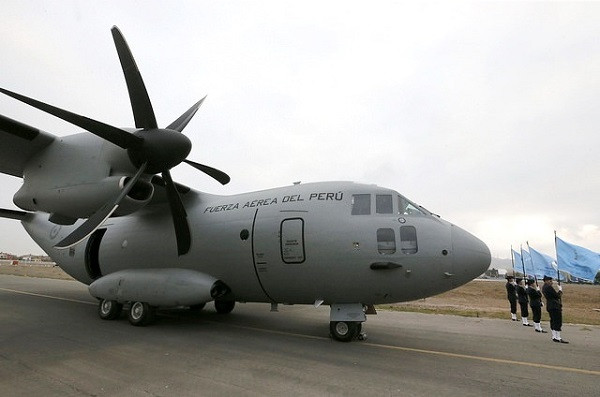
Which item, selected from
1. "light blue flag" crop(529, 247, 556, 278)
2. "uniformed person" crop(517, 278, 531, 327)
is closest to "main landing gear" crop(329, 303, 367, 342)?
"uniformed person" crop(517, 278, 531, 327)

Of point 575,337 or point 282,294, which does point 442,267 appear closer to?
point 282,294

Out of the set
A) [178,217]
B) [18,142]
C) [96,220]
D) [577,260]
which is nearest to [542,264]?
[577,260]

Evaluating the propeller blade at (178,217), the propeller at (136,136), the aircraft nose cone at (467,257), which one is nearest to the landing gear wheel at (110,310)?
the propeller blade at (178,217)

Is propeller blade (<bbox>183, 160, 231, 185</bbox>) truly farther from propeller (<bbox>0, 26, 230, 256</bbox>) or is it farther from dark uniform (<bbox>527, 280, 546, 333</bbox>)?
dark uniform (<bbox>527, 280, 546, 333</bbox>)

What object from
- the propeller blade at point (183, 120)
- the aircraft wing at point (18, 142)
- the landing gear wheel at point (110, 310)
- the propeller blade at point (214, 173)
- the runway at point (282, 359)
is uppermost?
the propeller blade at point (183, 120)

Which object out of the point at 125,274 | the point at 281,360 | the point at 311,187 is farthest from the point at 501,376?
the point at 125,274

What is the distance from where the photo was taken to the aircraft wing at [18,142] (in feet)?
26.9

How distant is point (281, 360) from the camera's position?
671 cm

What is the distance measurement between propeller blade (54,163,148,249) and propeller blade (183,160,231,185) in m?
3.90

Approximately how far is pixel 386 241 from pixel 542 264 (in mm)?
17753

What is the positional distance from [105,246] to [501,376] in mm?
11895

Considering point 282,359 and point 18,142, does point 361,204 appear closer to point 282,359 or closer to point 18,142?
point 282,359

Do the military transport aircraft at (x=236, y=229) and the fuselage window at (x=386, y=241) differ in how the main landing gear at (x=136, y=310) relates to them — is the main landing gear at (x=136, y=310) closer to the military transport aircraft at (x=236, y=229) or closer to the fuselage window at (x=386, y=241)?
the military transport aircraft at (x=236, y=229)

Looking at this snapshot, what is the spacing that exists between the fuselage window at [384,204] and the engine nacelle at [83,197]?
5496 millimetres
